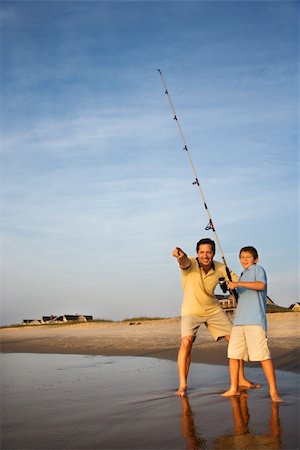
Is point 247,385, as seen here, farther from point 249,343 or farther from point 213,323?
point 213,323

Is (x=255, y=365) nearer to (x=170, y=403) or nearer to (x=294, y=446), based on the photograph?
(x=170, y=403)

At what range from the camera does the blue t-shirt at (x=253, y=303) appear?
18.0 feet

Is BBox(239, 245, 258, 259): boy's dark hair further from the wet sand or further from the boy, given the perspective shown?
the wet sand

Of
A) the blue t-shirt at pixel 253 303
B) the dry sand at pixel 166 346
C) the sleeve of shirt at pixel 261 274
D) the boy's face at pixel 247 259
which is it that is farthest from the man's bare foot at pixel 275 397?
the dry sand at pixel 166 346

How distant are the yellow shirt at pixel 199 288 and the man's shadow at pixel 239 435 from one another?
1.58m

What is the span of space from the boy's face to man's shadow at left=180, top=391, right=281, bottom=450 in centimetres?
157

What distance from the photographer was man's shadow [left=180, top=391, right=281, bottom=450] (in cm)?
349

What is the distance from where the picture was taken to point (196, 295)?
20.1 ft

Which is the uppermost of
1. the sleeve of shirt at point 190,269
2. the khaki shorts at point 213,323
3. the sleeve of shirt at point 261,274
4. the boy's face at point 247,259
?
the sleeve of shirt at point 190,269

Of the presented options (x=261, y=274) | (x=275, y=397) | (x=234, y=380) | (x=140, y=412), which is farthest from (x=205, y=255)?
(x=140, y=412)

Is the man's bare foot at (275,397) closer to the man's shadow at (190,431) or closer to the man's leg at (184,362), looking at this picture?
the man's shadow at (190,431)

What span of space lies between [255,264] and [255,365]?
2.78 metres

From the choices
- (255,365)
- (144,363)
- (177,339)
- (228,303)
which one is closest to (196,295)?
(255,365)

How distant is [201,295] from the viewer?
20.1 feet
